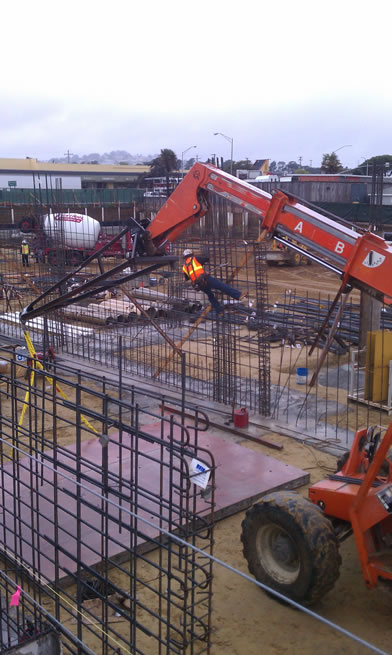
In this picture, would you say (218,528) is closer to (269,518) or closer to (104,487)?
(269,518)

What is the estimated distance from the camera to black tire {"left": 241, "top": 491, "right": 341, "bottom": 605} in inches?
216

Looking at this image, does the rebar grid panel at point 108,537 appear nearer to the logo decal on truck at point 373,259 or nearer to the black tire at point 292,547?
the black tire at point 292,547

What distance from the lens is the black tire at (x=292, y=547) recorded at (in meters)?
5.48

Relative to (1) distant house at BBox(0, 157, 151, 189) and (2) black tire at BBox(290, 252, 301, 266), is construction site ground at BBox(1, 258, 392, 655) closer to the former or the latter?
(2) black tire at BBox(290, 252, 301, 266)

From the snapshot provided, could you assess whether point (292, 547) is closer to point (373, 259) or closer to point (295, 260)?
point (373, 259)

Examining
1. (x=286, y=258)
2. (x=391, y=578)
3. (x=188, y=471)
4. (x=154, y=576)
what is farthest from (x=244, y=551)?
(x=286, y=258)

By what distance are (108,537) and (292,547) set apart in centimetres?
222

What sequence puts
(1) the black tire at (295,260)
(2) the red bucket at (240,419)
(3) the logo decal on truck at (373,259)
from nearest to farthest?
(3) the logo decal on truck at (373,259) < (2) the red bucket at (240,419) < (1) the black tire at (295,260)

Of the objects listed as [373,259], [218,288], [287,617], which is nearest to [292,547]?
[287,617]

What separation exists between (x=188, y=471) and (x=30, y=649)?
1.60 m

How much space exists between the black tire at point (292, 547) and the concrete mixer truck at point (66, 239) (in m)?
5.89

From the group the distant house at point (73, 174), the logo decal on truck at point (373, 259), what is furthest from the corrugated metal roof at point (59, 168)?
the logo decal on truck at point (373, 259)

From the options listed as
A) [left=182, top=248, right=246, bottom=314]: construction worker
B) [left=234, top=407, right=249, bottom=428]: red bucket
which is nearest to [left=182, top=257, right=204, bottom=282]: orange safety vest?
[left=182, top=248, right=246, bottom=314]: construction worker

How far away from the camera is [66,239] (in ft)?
76.4
